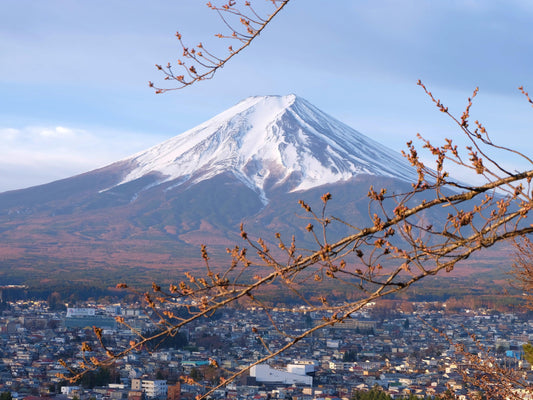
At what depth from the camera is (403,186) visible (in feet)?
388

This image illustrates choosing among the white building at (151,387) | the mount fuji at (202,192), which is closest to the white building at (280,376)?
the white building at (151,387)

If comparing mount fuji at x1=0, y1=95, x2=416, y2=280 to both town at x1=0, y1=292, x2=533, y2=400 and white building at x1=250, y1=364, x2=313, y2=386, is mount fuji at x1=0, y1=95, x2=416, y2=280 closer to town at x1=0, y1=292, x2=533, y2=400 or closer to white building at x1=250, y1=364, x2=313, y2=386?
town at x1=0, y1=292, x2=533, y2=400

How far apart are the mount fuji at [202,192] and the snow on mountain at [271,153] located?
0.63 feet

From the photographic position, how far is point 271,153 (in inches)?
5517

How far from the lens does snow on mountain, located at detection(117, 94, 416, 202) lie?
132 metres

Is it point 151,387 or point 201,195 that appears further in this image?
point 201,195

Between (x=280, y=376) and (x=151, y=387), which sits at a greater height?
(x=151, y=387)

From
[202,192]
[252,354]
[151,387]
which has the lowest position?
[252,354]

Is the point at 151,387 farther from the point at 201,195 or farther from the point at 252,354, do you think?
the point at 201,195

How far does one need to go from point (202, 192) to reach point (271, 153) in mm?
20785

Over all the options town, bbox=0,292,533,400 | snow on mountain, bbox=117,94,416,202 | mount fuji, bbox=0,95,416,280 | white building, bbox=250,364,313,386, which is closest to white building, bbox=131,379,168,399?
town, bbox=0,292,533,400

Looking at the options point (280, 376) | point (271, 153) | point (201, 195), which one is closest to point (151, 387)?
point (280, 376)

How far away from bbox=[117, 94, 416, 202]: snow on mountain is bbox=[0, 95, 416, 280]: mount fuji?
0.63ft

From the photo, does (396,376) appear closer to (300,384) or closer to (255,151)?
(300,384)
